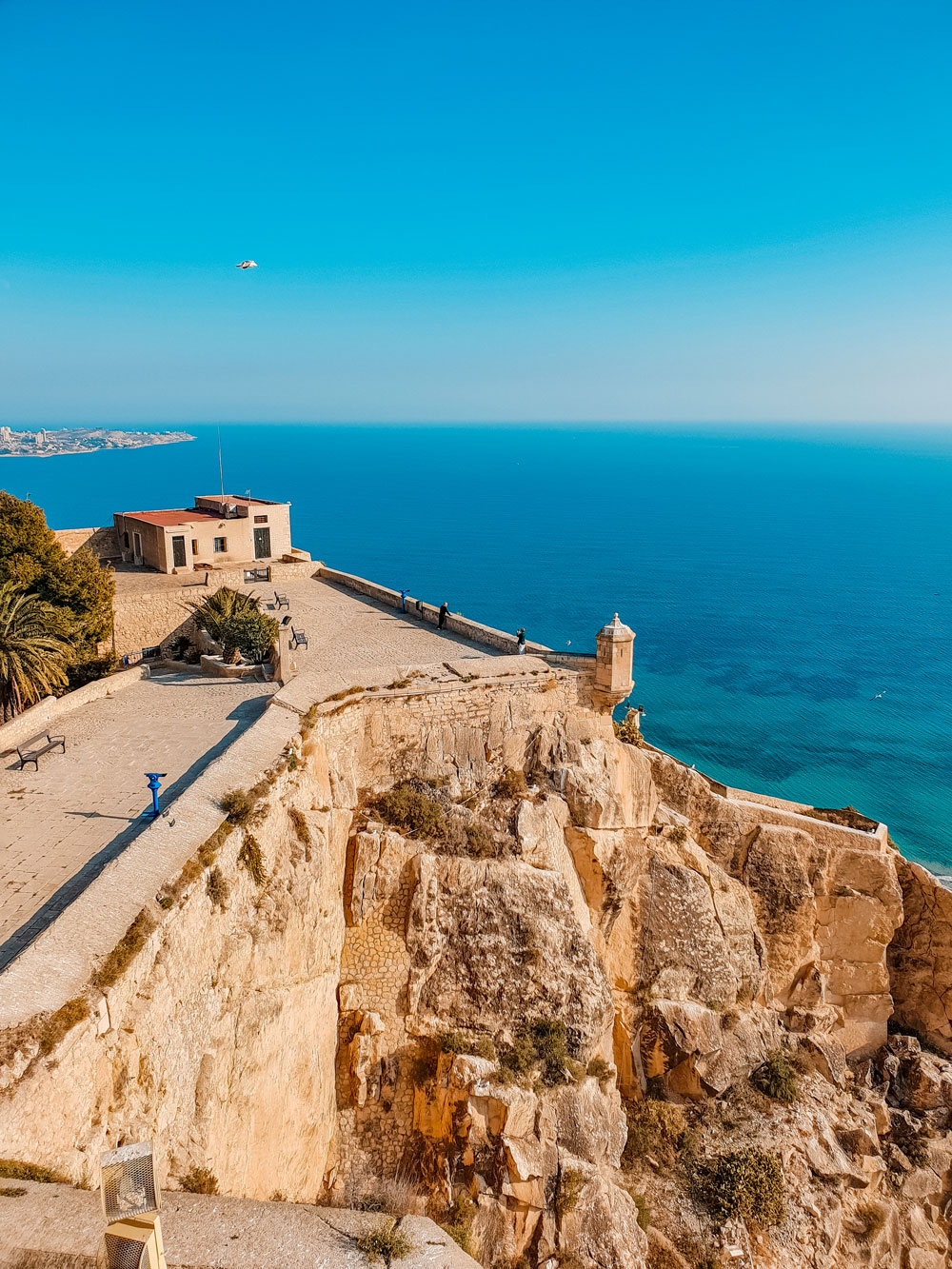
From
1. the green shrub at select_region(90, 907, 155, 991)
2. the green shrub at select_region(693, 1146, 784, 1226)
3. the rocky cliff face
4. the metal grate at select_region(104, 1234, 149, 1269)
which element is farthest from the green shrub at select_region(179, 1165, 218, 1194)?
the green shrub at select_region(693, 1146, 784, 1226)

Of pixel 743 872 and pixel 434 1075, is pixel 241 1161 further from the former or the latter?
pixel 743 872

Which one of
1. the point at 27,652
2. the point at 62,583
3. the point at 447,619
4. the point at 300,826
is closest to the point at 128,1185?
the point at 300,826

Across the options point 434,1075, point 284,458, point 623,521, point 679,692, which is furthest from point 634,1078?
point 284,458

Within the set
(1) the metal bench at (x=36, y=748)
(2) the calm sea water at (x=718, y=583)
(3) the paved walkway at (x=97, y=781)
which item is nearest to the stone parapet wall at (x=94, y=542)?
(3) the paved walkway at (x=97, y=781)

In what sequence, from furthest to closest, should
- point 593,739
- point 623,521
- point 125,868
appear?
point 623,521
point 593,739
point 125,868

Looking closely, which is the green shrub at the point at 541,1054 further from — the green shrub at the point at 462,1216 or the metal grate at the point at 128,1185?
the metal grate at the point at 128,1185

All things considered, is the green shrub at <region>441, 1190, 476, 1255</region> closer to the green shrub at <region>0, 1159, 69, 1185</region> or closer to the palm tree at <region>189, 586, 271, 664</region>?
the green shrub at <region>0, 1159, 69, 1185</region>
